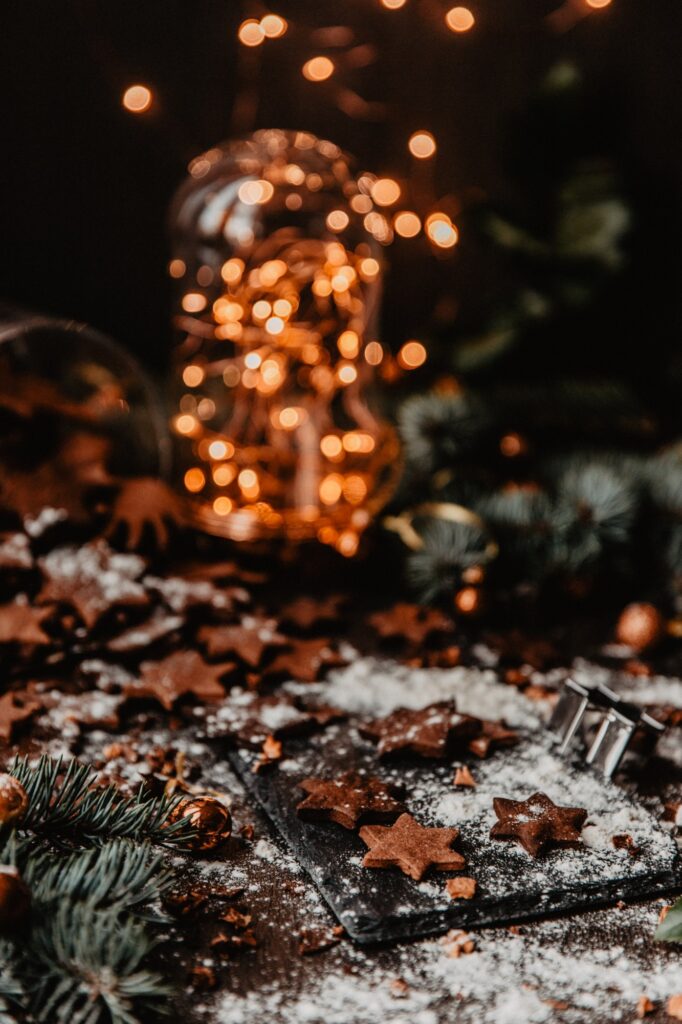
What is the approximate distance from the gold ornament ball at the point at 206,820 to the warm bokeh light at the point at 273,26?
54.3 inches

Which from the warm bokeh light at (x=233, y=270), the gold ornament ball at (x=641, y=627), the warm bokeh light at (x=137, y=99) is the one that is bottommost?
the gold ornament ball at (x=641, y=627)

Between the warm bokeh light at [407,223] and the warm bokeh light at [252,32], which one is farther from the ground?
the warm bokeh light at [252,32]


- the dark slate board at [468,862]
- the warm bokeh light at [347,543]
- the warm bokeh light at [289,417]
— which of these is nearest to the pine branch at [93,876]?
the dark slate board at [468,862]

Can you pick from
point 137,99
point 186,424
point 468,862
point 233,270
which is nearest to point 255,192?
point 233,270

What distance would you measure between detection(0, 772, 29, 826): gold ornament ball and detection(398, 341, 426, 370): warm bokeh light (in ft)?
3.48

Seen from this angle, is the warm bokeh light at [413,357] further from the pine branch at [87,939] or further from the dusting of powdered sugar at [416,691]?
the pine branch at [87,939]

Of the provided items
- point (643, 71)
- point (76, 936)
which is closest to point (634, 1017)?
point (76, 936)

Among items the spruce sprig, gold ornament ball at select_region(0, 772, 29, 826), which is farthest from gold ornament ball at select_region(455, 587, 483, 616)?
gold ornament ball at select_region(0, 772, 29, 826)

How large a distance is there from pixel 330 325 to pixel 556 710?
66cm

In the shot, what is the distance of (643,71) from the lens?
1.76 meters

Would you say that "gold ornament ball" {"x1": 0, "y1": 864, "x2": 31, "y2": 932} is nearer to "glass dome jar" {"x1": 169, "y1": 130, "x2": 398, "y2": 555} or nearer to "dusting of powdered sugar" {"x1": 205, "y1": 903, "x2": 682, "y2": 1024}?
"dusting of powdered sugar" {"x1": 205, "y1": 903, "x2": 682, "y2": 1024}

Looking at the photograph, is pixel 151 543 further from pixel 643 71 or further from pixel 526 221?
pixel 643 71

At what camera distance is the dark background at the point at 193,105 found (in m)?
1.77

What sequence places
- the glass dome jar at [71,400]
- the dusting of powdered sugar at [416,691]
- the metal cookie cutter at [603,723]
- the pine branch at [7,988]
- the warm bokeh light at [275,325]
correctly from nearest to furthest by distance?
1. the pine branch at [7,988]
2. the metal cookie cutter at [603,723]
3. the dusting of powdered sugar at [416,691]
4. the glass dome jar at [71,400]
5. the warm bokeh light at [275,325]
